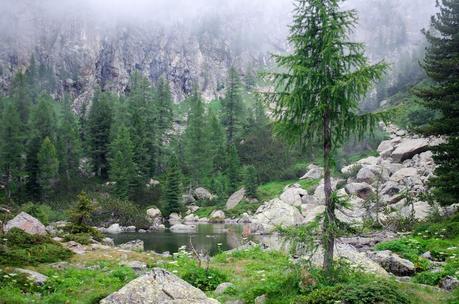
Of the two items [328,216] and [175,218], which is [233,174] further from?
[328,216]

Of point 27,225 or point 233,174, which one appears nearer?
point 27,225

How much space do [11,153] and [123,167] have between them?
20.3 meters

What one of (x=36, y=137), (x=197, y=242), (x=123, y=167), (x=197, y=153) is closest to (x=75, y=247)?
(x=197, y=242)

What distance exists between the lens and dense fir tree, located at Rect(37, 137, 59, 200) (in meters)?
71.2

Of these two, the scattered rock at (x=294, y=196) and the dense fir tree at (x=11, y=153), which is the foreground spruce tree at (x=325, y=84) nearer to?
the scattered rock at (x=294, y=196)

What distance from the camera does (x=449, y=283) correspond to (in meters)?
13.9

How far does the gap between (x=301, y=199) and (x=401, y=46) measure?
160113 millimetres

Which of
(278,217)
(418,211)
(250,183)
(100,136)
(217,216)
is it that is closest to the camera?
(418,211)

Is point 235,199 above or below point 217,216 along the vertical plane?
above

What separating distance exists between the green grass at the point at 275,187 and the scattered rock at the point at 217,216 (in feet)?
26.0

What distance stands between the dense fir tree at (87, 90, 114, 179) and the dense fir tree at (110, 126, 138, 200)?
5978 mm

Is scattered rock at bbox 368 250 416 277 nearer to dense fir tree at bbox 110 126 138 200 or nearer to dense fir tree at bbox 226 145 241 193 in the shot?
dense fir tree at bbox 110 126 138 200

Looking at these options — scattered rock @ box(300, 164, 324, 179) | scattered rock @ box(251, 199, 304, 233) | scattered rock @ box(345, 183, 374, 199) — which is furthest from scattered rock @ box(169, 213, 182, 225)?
scattered rock @ box(345, 183, 374, 199)

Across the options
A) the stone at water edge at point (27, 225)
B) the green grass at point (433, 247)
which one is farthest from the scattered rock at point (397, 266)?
the stone at water edge at point (27, 225)
